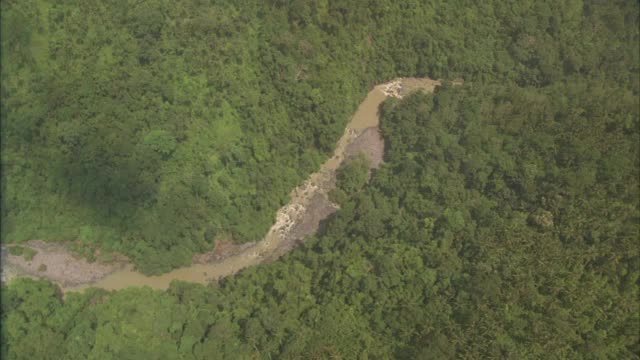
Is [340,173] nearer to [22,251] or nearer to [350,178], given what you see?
[350,178]

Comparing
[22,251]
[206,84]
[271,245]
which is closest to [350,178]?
[271,245]

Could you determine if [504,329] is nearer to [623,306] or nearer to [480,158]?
[623,306]

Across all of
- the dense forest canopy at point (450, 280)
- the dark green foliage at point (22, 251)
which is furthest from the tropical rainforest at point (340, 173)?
the dark green foliage at point (22, 251)

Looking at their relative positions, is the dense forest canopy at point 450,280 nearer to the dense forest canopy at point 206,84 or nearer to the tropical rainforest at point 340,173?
the tropical rainforest at point 340,173

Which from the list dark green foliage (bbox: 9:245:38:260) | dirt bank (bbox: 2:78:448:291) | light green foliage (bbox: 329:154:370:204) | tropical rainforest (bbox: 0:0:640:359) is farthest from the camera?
light green foliage (bbox: 329:154:370:204)

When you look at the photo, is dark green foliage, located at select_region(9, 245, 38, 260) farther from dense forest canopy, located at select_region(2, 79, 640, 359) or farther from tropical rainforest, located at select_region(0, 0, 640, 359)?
dense forest canopy, located at select_region(2, 79, 640, 359)

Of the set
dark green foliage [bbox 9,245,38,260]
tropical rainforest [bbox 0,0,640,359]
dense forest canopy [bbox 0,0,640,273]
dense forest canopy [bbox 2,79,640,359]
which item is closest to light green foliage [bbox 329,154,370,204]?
tropical rainforest [bbox 0,0,640,359]
